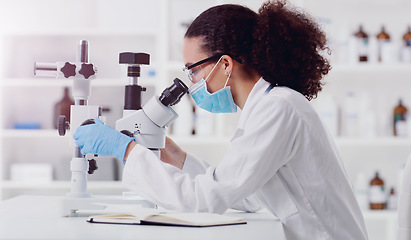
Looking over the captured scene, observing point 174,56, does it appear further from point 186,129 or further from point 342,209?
point 342,209

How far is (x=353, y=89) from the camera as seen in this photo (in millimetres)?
3141

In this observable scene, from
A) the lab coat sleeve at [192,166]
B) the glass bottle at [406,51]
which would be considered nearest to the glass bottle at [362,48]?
the glass bottle at [406,51]

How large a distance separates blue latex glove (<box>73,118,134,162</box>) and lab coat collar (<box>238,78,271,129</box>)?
0.98 feet

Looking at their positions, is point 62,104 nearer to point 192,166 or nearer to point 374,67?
point 192,166

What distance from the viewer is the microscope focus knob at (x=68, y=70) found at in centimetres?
129

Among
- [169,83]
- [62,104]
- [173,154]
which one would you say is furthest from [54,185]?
[173,154]

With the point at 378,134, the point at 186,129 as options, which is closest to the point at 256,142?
the point at 186,129

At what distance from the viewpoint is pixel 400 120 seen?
2.93 metres

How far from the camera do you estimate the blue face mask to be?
153 cm

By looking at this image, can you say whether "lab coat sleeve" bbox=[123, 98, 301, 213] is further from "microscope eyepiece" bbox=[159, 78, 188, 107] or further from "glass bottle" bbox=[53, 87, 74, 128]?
→ "glass bottle" bbox=[53, 87, 74, 128]

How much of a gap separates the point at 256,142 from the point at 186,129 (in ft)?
5.71

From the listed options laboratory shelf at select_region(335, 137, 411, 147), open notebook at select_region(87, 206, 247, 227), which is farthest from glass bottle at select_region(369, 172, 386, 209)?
open notebook at select_region(87, 206, 247, 227)

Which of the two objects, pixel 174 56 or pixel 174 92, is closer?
pixel 174 92

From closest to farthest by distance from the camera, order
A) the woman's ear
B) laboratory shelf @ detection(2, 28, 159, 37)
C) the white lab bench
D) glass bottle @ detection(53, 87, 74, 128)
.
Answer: the white lab bench
the woman's ear
laboratory shelf @ detection(2, 28, 159, 37)
glass bottle @ detection(53, 87, 74, 128)
